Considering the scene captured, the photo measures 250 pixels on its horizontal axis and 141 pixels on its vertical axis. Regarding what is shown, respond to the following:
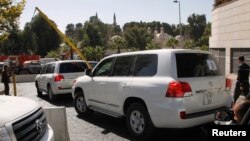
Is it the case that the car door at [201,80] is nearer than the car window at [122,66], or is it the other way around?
the car door at [201,80]

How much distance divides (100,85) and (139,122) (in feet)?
5.98

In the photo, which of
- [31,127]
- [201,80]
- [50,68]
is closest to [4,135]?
[31,127]

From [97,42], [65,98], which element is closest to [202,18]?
[97,42]

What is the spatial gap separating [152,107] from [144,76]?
73 centimetres

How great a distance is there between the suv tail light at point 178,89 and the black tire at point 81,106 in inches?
146

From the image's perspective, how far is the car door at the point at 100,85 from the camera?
7809mm

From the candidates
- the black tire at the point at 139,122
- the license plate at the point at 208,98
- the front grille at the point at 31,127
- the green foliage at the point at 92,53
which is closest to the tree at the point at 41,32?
the green foliage at the point at 92,53

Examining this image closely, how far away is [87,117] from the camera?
9.20 metres

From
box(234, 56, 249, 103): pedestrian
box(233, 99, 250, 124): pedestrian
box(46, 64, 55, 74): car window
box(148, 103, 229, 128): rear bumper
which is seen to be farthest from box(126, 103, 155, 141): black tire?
box(46, 64, 55, 74): car window

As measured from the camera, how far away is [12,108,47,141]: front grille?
12.5 feet

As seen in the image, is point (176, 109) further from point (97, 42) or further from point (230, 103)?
point (97, 42)

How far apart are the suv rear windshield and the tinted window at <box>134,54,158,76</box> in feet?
1.65

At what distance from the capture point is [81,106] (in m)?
9.23

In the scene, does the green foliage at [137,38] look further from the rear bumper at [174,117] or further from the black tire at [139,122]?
the rear bumper at [174,117]
